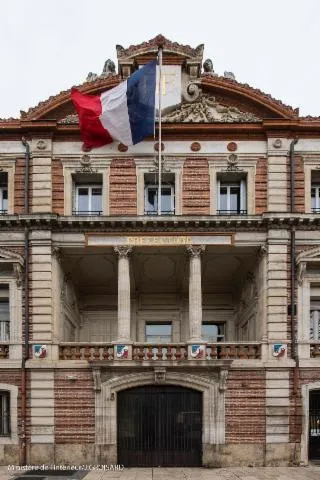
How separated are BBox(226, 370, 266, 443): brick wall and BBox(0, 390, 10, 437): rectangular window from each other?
30.9 ft

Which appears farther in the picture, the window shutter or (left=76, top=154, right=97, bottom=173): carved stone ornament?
the window shutter

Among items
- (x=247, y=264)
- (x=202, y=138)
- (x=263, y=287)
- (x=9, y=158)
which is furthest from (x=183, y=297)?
(x=9, y=158)

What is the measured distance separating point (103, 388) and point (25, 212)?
329 inches

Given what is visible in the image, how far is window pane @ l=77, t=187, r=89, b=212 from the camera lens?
30.9 m

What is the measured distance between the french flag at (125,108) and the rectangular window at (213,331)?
11.9m

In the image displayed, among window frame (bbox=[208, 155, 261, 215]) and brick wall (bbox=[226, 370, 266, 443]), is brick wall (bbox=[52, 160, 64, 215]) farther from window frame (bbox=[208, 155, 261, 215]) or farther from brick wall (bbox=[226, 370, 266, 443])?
brick wall (bbox=[226, 370, 266, 443])

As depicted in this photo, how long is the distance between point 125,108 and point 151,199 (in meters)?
4.45

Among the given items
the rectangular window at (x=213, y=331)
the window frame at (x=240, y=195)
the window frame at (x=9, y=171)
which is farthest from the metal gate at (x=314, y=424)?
the window frame at (x=9, y=171)

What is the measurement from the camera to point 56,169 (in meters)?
30.2

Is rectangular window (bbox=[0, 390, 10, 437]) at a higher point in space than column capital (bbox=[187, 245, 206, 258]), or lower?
lower

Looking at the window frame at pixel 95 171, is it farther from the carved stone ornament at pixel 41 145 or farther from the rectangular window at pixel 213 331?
the rectangular window at pixel 213 331

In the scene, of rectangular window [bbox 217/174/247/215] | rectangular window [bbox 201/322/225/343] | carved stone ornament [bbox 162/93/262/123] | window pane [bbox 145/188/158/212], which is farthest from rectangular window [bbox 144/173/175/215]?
rectangular window [bbox 201/322/225/343]

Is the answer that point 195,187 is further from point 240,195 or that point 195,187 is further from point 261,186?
point 261,186

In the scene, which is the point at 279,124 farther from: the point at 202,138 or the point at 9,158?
the point at 9,158
